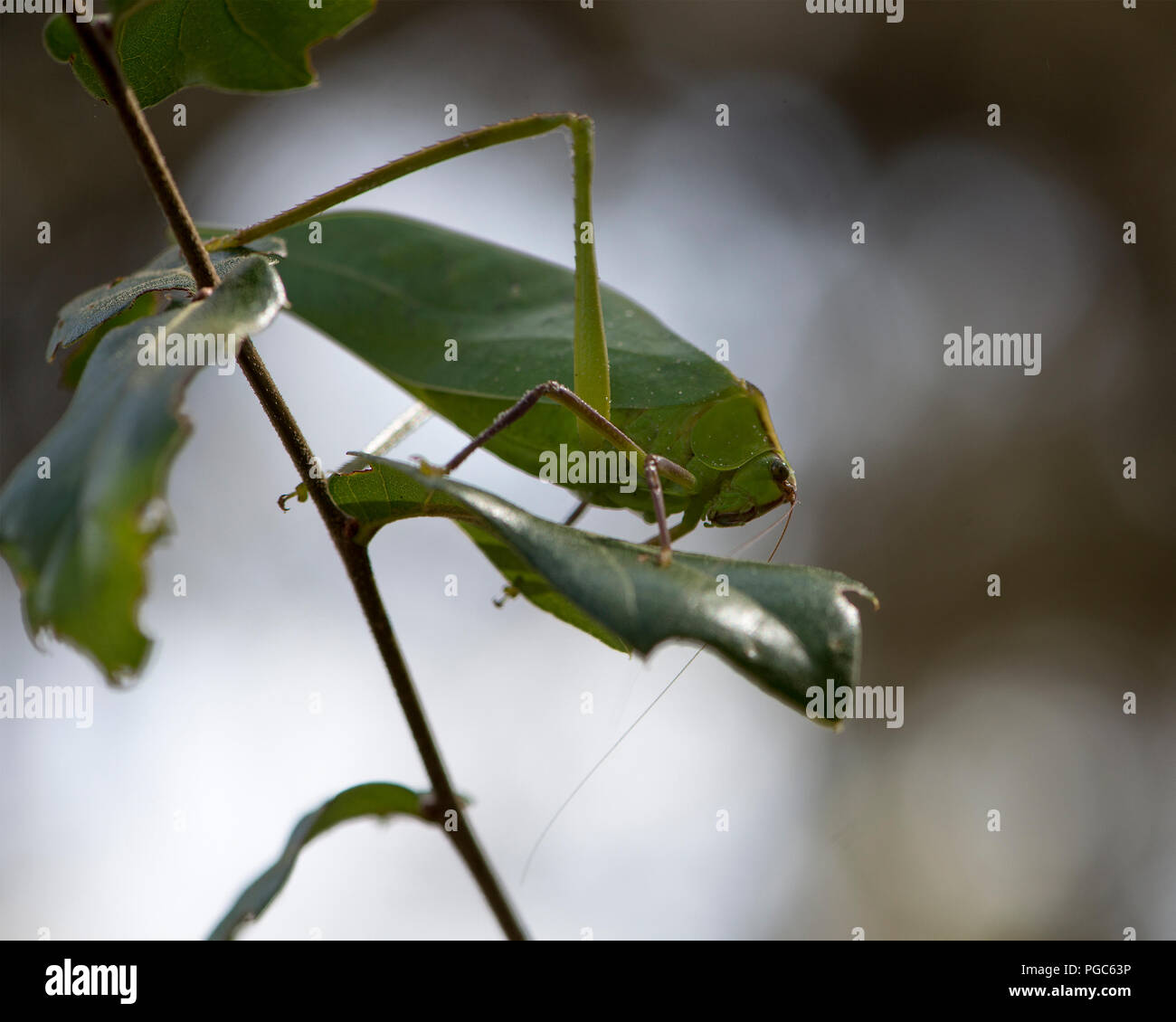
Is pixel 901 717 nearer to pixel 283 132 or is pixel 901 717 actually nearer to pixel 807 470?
pixel 807 470

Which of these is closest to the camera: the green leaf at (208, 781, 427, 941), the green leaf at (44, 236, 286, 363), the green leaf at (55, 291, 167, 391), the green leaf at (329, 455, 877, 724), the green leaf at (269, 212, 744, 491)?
the green leaf at (329, 455, 877, 724)

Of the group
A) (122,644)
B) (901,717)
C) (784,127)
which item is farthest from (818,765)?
(122,644)

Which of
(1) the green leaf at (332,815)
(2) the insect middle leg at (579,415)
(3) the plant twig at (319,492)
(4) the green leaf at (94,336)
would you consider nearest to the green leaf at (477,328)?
(2) the insect middle leg at (579,415)

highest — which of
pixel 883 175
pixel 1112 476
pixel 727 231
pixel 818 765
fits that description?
pixel 883 175

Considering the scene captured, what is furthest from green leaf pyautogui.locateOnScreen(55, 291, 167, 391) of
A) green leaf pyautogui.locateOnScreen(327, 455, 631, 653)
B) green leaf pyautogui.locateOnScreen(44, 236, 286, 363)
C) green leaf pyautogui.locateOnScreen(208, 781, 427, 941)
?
green leaf pyautogui.locateOnScreen(208, 781, 427, 941)

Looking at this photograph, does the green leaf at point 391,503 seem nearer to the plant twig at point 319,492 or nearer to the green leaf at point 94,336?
the plant twig at point 319,492

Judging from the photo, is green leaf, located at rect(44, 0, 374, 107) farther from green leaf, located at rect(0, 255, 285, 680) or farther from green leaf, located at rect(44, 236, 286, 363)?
green leaf, located at rect(0, 255, 285, 680)
